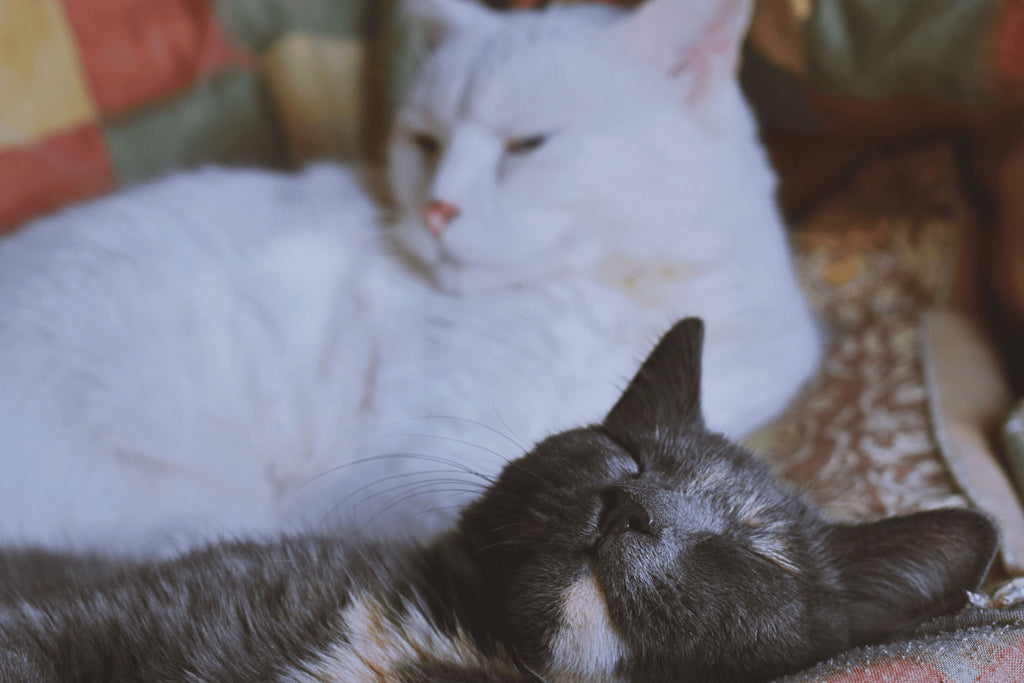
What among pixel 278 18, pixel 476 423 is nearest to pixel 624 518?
pixel 476 423

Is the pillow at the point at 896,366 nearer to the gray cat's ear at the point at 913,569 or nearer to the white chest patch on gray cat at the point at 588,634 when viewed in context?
the gray cat's ear at the point at 913,569

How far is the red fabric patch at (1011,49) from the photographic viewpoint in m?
1.17

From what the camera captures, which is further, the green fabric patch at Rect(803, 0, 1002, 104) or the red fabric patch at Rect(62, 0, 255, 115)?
the red fabric patch at Rect(62, 0, 255, 115)

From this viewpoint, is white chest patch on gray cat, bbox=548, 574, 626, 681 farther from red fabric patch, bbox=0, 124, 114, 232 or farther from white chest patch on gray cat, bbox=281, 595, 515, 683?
red fabric patch, bbox=0, 124, 114, 232

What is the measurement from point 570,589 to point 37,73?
1298mm

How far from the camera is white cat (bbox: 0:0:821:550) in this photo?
1.08m

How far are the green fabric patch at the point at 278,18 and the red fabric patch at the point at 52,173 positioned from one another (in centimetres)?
33

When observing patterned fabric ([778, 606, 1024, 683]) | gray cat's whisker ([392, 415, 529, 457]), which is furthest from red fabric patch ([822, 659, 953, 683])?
gray cat's whisker ([392, 415, 529, 457])

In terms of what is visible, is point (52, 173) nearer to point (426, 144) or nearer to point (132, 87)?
point (132, 87)

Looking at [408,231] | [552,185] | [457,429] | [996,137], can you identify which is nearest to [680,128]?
[552,185]

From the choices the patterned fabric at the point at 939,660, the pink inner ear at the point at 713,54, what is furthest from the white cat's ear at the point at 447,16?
the patterned fabric at the point at 939,660

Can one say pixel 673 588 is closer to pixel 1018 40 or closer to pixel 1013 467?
pixel 1013 467

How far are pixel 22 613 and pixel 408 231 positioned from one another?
2.26 feet

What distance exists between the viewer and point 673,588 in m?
0.63
